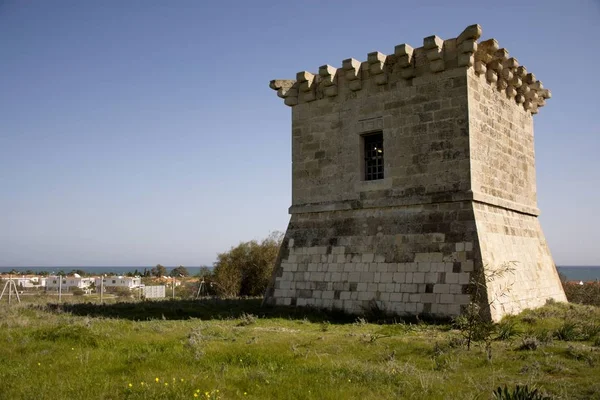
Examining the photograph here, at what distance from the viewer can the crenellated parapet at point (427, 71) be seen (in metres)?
13.0

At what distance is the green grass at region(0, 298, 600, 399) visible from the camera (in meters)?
6.74

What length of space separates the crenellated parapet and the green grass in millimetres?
6214

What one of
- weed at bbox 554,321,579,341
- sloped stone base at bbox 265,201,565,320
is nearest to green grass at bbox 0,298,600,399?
weed at bbox 554,321,579,341

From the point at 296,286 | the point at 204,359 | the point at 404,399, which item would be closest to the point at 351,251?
the point at 296,286

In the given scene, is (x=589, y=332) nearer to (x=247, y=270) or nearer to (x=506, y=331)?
(x=506, y=331)

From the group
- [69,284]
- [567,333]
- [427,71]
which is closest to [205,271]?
[69,284]

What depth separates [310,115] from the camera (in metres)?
15.7

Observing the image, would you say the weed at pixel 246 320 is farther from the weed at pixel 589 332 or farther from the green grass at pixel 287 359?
the weed at pixel 589 332

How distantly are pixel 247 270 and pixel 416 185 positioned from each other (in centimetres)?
1280

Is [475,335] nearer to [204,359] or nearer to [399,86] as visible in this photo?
[204,359]

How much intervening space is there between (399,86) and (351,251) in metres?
4.53

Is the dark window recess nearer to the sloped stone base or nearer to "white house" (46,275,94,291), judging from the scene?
the sloped stone base

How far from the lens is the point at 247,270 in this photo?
80.1 ft

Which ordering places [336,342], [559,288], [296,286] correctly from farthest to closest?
[559,288], [296,286], [336,342]
